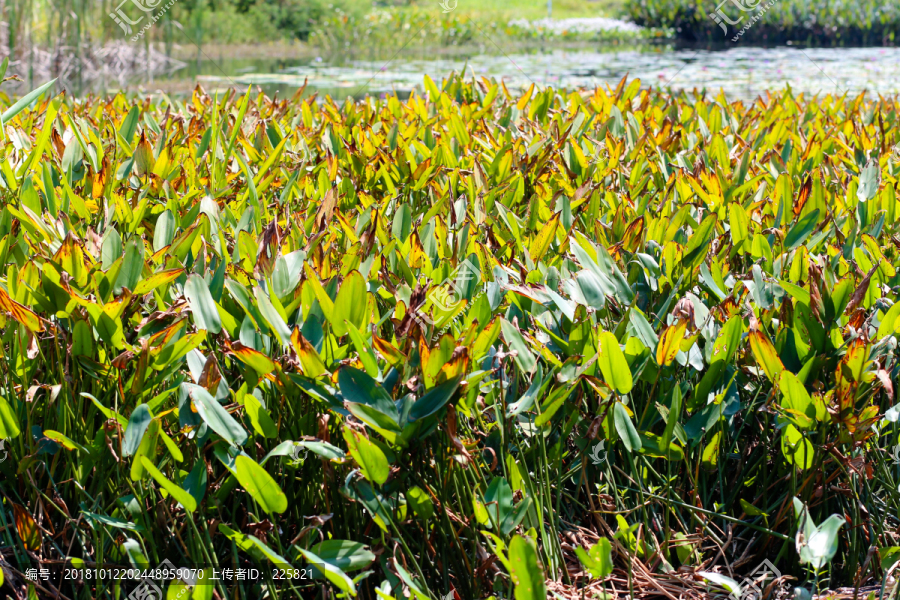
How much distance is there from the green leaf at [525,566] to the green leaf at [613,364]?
346mm

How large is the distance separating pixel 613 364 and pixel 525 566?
379 millimetres

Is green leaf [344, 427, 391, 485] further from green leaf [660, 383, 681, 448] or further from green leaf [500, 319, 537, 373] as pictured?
green leaf [660, 383, 681, 448]

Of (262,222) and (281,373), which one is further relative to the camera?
(262,222)

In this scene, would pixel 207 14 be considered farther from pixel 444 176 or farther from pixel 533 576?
pixel 533 576

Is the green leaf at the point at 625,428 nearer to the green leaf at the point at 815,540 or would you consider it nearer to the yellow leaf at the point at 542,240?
the green leaf at the point at 815,540

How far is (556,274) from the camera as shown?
4.95 feet

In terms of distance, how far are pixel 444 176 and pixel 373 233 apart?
0.69 m

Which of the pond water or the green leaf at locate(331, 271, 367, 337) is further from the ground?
the pond water

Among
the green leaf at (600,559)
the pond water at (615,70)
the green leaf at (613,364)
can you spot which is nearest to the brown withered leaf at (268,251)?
the green leaf at (613,364)

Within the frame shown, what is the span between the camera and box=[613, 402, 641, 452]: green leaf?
1259mm

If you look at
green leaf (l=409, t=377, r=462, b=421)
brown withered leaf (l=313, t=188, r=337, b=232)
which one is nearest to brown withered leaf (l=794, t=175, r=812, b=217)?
brown withered leaf (l=313, t=188, r=337, b=232)

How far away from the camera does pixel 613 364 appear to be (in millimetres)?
1231

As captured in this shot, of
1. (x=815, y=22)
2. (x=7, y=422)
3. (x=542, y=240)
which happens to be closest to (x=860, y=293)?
(x=542, y=240)

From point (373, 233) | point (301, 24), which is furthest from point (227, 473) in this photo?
point (301, 24)
